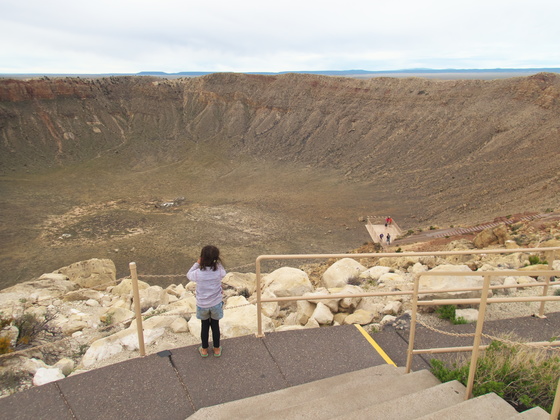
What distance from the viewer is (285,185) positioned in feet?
125

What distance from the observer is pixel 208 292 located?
4703 millimetres

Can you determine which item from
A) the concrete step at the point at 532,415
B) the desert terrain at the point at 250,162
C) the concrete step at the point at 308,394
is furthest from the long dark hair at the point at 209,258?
the desert terrain at the point at 250,162

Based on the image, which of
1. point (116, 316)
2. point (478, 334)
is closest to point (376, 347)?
point (478, 334)

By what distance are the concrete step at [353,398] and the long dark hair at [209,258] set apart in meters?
1.65

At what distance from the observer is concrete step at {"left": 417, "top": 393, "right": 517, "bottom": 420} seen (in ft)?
10.0

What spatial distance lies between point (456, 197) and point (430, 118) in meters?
14.1

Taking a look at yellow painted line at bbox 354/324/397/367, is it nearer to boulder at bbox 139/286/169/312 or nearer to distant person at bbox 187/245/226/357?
distant person at bbox 187/245/226/357

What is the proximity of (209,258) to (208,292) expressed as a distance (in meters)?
0.42

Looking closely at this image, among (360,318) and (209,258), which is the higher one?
(209,258)

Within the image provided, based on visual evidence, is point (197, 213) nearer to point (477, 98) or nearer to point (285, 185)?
point (285, 185)

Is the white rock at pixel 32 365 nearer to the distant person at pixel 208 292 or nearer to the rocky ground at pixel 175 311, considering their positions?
the rocky ground at pixel 175 311

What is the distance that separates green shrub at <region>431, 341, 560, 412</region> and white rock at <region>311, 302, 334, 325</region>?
2.55 m

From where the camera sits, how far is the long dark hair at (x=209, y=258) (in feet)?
15.1

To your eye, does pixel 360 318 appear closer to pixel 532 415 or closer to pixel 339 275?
pixel 532 415
